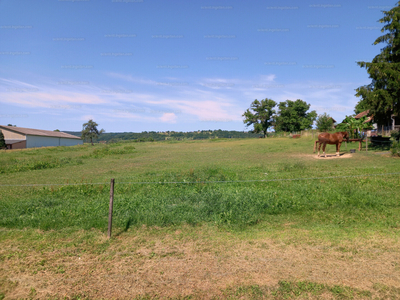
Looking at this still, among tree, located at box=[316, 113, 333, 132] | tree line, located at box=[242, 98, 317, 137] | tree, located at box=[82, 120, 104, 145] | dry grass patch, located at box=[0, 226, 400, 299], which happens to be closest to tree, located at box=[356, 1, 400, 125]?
dry grass patch, located at box=[0, 226, 400, 299]

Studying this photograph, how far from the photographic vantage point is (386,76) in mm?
20797

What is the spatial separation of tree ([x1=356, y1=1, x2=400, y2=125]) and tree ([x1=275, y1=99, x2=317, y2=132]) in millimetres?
55093

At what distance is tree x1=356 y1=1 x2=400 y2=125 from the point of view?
2078cm

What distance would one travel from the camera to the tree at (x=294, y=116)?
77.9m

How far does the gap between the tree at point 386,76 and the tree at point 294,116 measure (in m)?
55.1

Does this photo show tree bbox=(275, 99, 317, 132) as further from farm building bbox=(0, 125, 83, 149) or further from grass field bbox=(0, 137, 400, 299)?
grass field bbox=(0, 137, 400, 299)

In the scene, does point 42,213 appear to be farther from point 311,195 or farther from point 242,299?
point 311,195

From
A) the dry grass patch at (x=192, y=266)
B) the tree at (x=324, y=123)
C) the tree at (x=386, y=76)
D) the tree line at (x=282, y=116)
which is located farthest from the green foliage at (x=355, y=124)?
the tree line at (x=282, y=116)

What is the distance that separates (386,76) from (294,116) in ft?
194

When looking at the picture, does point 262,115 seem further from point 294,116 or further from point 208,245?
point 208,245

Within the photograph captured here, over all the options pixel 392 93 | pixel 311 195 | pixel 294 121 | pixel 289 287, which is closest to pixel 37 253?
pixel 289 287

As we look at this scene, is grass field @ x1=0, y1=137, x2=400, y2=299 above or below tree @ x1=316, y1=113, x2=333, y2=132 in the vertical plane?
below

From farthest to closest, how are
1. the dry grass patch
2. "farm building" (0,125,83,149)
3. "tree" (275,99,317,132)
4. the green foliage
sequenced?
"tree" (275,99,317,132) → "farm building" (0,125,83,149) → the green foliage → the dry grass patch

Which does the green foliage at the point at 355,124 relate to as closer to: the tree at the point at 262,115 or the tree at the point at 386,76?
the tree at the point at 386,76
